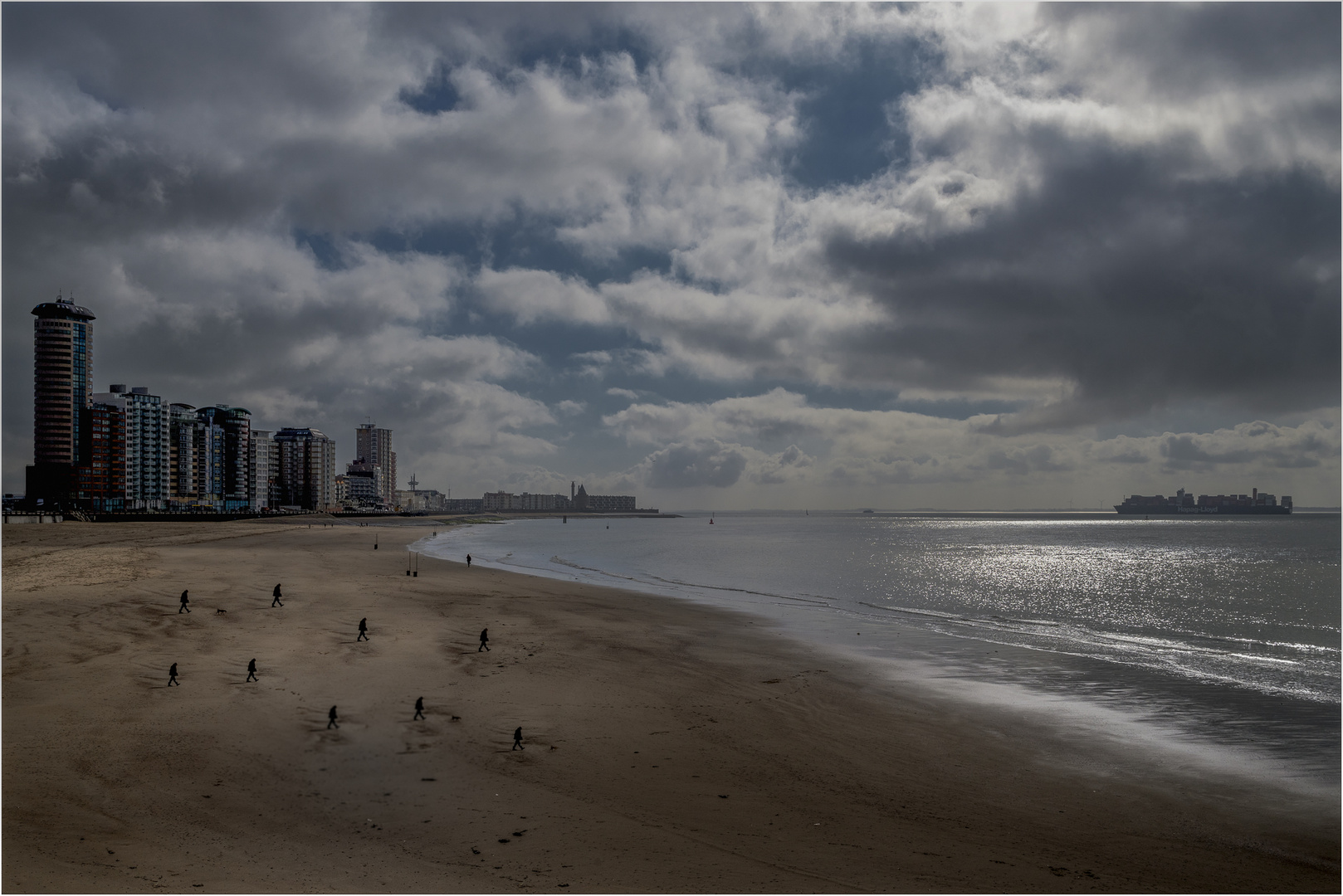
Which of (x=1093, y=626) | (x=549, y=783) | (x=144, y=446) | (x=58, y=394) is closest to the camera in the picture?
(x=549, y=783)

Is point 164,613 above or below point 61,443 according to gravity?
below

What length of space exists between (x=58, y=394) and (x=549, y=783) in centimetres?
21994

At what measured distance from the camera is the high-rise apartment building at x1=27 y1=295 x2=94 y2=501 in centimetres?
16575

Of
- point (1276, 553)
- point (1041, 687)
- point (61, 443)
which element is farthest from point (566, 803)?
point (61, 443)

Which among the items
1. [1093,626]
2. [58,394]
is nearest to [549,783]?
[1093,626]

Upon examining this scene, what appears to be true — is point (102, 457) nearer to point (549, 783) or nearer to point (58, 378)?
point (58, 378)

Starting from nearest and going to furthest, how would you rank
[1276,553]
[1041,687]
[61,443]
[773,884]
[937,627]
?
[773,884], [1041,687], [937,627], [1276,553], [61,443]

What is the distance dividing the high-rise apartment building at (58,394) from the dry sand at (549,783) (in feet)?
622

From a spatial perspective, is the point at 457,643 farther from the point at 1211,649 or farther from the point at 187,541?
the point at 187,541

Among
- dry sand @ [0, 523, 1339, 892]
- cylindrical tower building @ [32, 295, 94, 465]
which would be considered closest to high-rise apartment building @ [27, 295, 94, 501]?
cylindrical tower building @ [32, 295, 94, 465]

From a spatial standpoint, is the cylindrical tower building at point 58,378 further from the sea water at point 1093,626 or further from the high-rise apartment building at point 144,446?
the sea water at point 1093,626

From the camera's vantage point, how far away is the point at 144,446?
Answer: 191250 millimetres

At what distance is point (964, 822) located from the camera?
1223 centimetres

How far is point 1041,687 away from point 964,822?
43.3ft
